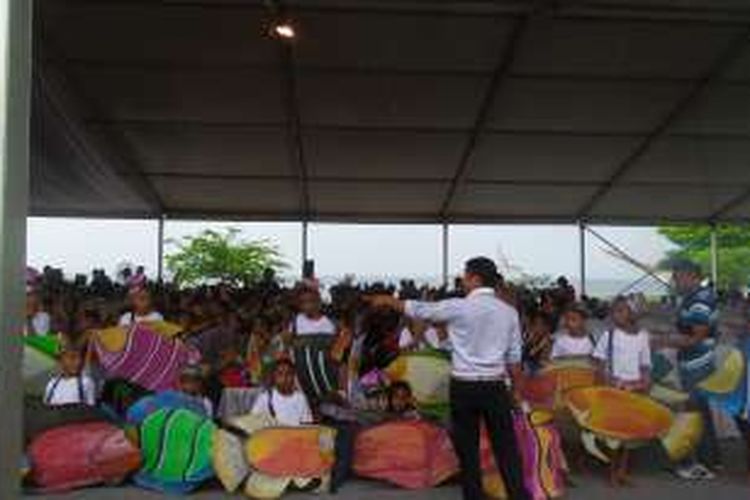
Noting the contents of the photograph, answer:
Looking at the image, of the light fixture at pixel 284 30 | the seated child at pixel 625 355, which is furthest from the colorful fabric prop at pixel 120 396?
the light fixture at pixel 284 30

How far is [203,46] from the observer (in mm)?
12391

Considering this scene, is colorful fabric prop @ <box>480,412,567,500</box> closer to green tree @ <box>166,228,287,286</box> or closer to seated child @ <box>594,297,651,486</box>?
seated child @ <box>594,297,651,486</box>

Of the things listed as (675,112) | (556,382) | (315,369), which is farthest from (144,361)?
(675,112)

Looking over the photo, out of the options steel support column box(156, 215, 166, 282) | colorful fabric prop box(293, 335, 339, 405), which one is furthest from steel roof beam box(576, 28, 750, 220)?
steel support column box(156, 215, 166, 282)

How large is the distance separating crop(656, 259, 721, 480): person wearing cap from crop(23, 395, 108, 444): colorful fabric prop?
165 inches

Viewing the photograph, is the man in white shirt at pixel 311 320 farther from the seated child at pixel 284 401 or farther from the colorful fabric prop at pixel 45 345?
→ the colorful fabric prop at pixel 45 345

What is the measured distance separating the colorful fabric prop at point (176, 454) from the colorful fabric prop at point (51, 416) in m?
0.46

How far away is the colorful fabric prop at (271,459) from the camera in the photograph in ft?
25.3

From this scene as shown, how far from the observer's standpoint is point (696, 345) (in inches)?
332

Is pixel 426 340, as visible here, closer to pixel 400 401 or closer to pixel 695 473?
pixel 400 401

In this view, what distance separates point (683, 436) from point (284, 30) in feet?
19.4

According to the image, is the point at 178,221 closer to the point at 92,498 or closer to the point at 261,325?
the point at 261,325

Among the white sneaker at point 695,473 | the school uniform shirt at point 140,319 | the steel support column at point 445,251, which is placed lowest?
the white sneaker at point 695,473

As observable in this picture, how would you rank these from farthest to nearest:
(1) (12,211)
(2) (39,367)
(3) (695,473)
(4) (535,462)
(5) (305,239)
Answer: (5) (305,239)
(3) (695,473)
(2) (39,367)
(4) (535,462)
(1) (12,211)
